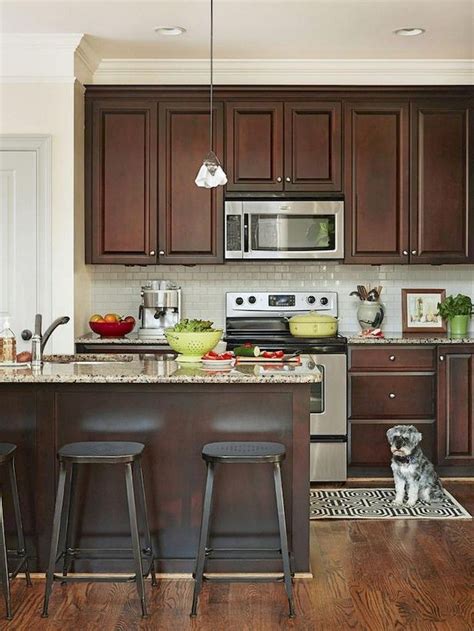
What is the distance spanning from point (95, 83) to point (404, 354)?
8.82 feet

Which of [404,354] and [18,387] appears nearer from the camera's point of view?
[18,387]

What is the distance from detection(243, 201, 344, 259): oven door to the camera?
5.96 metres

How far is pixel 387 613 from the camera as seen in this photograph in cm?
353

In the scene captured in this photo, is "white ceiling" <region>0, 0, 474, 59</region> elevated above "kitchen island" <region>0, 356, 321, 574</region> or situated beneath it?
elevated above

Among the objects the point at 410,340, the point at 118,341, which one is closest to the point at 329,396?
the point at 410,340

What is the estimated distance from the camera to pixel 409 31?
213 inches

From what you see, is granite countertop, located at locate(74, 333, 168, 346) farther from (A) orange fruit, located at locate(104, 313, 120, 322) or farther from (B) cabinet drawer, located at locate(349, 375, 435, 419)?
(B) cabinet drawer, located at locate(349, 375, 435, 419)

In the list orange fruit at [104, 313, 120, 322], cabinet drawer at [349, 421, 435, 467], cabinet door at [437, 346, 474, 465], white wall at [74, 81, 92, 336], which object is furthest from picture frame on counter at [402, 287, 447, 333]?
white wall at [74, 81, 92, 336]

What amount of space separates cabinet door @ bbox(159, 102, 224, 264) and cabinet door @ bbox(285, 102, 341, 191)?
0.45 meters

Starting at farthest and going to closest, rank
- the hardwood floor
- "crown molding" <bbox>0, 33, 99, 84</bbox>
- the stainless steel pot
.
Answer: the stainless steel pot
"crown molding" <bbox>0, 33, 99, 84</bbox>
the hardwood floor

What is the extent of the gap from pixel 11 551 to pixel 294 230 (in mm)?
2914

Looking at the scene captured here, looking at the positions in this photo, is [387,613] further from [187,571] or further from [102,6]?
[102,6]

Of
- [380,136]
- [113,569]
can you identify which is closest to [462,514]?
[113,569]

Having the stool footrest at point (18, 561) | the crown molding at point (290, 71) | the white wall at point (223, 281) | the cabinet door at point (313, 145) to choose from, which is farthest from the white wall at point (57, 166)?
the stool footrest at point (18, 561)
